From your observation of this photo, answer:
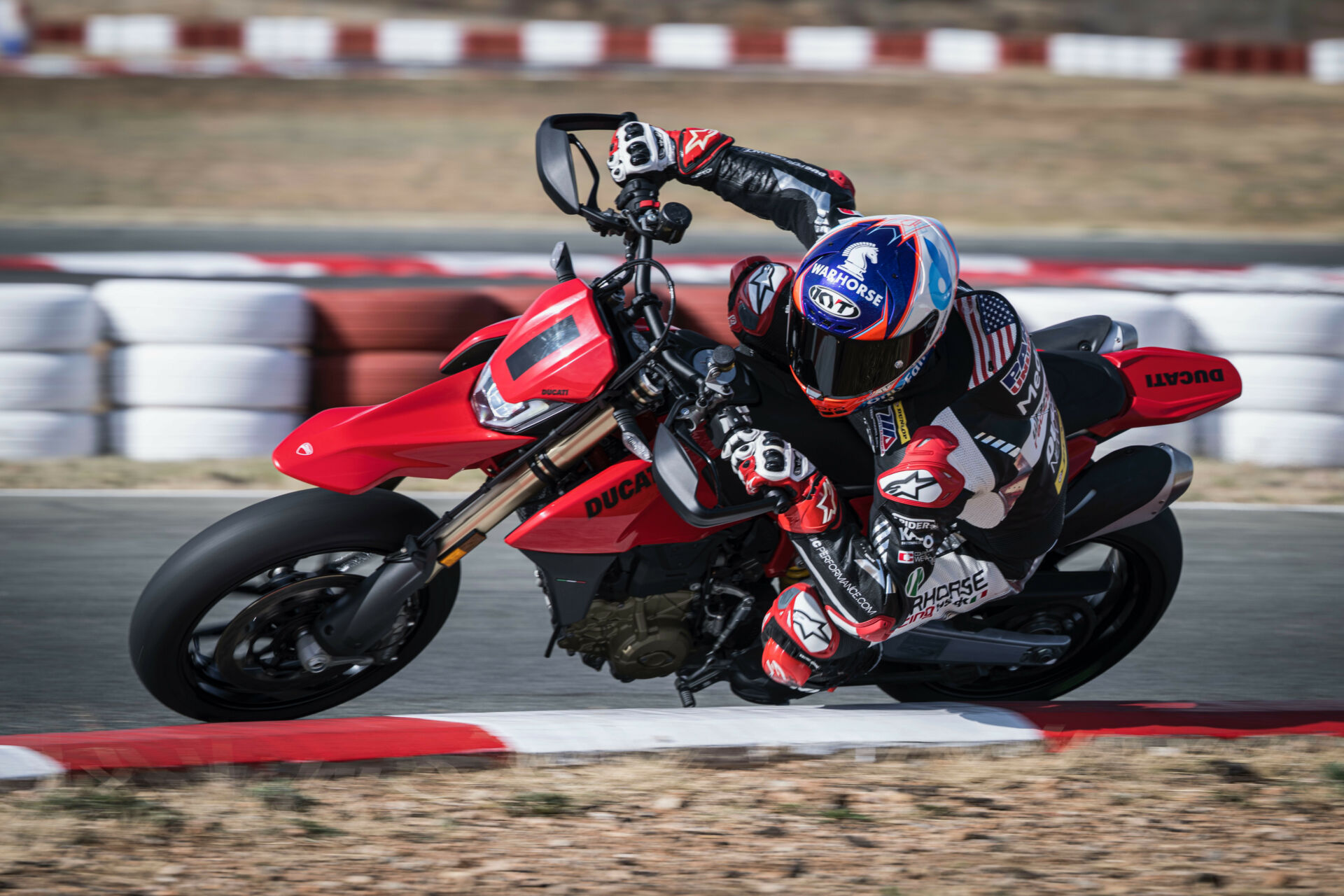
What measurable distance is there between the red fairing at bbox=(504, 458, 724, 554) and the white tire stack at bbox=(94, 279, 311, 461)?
336 centimetres

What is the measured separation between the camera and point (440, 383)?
11.2ft

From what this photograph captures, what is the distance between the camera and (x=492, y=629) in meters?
4.57

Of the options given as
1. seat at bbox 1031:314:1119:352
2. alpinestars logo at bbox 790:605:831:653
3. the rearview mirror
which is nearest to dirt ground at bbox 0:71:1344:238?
seat at bbox 1031:314:1119:352

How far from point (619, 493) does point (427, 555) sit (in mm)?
477

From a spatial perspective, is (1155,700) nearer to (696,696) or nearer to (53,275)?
(696,696)

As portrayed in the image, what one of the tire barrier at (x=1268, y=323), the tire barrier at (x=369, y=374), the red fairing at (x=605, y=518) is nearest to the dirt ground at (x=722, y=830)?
the red fairing at (x=605, y=518)

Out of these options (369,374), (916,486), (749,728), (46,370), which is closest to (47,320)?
(46,370)

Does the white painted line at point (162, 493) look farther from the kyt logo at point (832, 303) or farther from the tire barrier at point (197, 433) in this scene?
the kyt logo at point (832, 303)

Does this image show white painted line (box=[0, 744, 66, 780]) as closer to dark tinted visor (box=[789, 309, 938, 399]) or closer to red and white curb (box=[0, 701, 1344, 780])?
red and white curb (box=[0, 701, 1344, 780])

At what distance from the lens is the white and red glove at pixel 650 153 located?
11.2 feet

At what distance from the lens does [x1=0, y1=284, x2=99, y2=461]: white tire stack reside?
6.22 metres

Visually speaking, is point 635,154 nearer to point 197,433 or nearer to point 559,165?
point 559,165

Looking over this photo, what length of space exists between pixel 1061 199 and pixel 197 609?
1201 cm

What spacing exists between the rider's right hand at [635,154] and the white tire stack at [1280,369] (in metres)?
4.06
